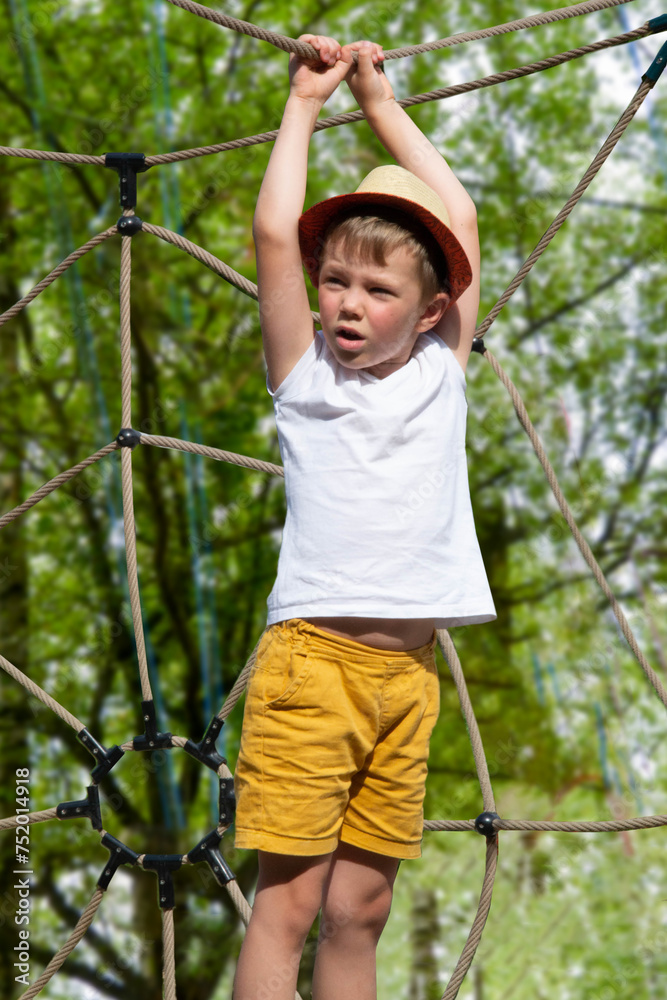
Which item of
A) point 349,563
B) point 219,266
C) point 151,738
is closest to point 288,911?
point 349,563

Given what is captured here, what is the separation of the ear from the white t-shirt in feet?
0.12

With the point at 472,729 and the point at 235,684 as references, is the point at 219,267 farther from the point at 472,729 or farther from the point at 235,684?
the point at 472,729

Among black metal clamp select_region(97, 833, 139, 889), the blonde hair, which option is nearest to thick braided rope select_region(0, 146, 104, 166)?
the blonde hair

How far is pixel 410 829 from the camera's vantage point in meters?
0.86

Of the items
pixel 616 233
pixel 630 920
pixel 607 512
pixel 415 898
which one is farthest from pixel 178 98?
pixel 630 920

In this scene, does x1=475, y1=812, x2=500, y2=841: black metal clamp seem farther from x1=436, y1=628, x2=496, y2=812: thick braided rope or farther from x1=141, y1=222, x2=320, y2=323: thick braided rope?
x1=141, y1=222, x2=320, y2=323: thick braided rope

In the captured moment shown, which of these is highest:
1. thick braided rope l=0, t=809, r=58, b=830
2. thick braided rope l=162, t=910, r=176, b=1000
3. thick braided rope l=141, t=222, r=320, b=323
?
thick braided rope l=141, t=222, r=320, b=323

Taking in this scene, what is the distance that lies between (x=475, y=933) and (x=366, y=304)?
2.41ft

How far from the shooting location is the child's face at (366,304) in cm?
82

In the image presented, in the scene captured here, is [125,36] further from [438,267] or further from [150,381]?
[438,267]

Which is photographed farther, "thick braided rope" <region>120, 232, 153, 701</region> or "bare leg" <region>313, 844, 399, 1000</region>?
"thick braided rope" <region>120, 232, 153, 701</region>

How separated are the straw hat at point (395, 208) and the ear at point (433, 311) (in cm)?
2

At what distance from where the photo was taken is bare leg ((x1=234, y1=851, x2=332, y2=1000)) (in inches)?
31.0

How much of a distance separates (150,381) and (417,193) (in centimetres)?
294
